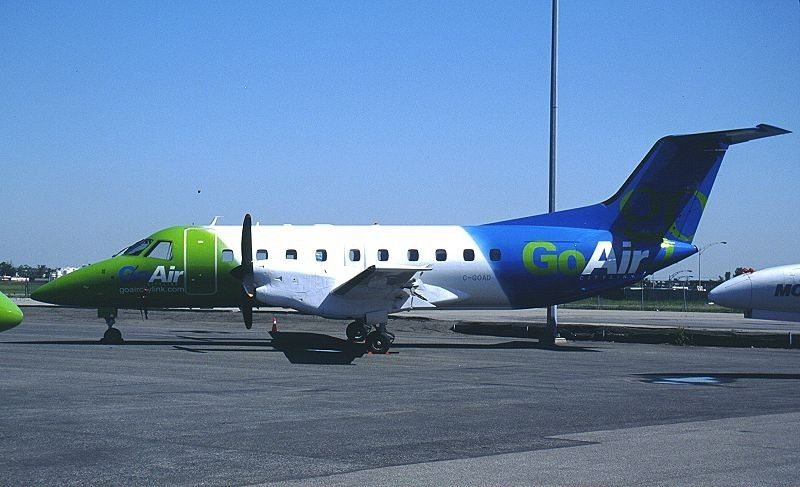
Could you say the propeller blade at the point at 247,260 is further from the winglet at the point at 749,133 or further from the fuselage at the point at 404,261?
the winglet at the point at 749,133

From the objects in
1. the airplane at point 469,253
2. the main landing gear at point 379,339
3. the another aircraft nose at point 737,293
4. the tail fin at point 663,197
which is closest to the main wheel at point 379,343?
the main landing gear at point 379,339

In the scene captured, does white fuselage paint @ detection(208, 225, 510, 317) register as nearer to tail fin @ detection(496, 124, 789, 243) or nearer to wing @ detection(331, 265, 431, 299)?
wing @ detection(331, 265, 431, 299)

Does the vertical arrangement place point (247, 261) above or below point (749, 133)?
below

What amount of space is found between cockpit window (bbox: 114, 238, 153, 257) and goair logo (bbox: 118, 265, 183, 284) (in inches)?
21.8

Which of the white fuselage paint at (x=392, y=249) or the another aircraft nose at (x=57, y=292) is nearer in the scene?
the another aircraft nose at (x=57, y=292)

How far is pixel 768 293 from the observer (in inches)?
813

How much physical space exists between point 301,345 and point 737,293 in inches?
492

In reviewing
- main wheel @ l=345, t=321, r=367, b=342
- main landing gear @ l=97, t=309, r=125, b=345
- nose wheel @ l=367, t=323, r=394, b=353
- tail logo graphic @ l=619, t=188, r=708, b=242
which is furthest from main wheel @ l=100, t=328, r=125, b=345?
tail logo graphic @ l=619, t=188, r=708, b=242

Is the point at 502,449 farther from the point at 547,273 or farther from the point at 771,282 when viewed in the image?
the point at 547,273

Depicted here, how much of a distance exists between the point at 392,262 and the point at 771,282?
36.1 feet

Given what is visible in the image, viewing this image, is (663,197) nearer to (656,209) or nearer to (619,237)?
(656,209)

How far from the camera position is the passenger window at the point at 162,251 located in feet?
91.1

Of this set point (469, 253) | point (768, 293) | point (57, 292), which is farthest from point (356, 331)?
point (768, 293)

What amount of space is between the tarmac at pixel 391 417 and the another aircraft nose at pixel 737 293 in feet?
4.95
